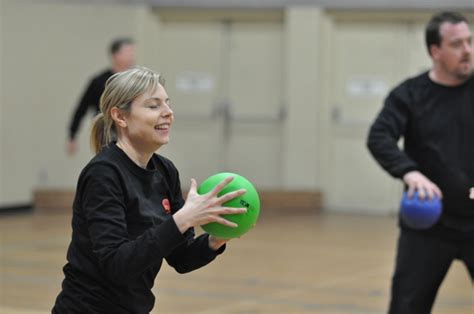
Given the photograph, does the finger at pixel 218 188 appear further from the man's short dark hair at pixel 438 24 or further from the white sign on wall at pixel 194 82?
the white sign on wall at pixel 194 82

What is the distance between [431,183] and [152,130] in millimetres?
2261

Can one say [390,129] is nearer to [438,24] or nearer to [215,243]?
[438,24]

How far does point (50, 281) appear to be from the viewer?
28.4ft

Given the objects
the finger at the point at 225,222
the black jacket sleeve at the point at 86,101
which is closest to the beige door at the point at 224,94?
the black jacket sleeve at the point at 86,101

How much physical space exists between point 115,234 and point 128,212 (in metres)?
0.19

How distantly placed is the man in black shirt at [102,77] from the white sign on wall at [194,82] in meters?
5.12

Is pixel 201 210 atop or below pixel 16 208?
atop

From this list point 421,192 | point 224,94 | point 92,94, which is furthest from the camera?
point 224,94

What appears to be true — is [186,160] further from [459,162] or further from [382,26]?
[459,162]

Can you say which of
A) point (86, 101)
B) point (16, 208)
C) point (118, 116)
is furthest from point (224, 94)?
point (118, 116)

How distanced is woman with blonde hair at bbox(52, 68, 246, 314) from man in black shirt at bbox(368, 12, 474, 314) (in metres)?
1.94

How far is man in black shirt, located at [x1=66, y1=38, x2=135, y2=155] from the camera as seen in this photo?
9.95m

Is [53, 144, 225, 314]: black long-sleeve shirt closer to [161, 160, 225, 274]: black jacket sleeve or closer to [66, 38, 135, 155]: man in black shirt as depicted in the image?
[161, 160, 225, 274]: black jacket sleeve

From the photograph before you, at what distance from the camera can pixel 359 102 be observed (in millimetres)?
16062
